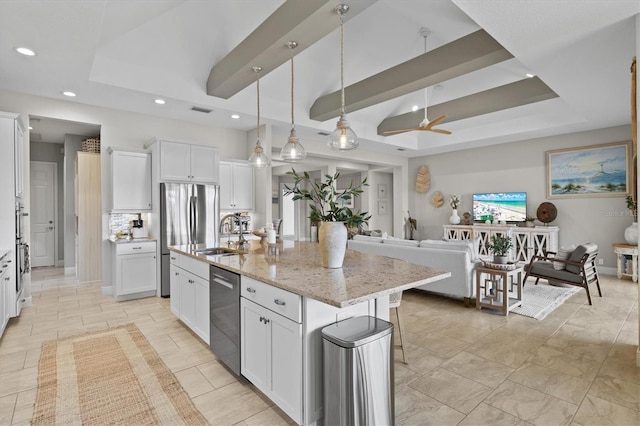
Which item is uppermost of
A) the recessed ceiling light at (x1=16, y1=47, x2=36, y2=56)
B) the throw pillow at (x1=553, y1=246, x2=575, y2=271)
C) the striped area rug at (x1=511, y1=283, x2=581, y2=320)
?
the recessed ceiling light at (x1=16, y1=47, x2=36, y2=56)

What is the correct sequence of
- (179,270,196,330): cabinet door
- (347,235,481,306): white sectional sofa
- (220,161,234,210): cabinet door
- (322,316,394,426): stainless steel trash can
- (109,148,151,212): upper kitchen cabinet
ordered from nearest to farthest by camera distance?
(322,316,394,426): stainless steel trash can, (179,270,196,330): cabinet door, (347,235,481,306): white sectional sofa, (109,148,151,212): upper kitchen cabinet, (220,161,234,210): cabinet door

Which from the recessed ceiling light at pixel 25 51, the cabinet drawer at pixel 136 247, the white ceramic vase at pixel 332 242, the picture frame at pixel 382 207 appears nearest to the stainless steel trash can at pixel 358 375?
the white ceramic vase at pixel 332 242

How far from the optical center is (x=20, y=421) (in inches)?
80.6

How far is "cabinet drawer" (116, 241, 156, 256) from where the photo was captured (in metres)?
4.71

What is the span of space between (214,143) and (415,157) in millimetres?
5960

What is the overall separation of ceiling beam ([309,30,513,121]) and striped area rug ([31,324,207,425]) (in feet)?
14.7

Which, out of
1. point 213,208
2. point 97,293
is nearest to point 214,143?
point 213,208

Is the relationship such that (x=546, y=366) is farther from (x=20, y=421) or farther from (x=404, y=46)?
(x=404, y=46)

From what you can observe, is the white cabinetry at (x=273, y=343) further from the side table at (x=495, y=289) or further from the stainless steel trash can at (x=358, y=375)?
the side table at (x=495, y=289)

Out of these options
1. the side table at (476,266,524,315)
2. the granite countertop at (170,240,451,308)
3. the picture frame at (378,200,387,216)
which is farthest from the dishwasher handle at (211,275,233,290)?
the picture frame at (378,200,387,216)

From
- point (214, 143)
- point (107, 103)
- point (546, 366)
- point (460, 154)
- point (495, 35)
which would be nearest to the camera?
point (546, 366)

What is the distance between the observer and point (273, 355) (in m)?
1.98

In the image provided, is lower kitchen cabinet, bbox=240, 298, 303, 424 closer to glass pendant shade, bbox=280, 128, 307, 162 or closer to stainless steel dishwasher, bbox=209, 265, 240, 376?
stainless steel dishwasher, bbox=209, 265, 240, 376

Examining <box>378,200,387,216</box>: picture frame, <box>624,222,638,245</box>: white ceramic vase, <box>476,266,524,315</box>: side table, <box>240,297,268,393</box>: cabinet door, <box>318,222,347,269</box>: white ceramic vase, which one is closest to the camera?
<box>240,297,268,393</box>: cabinet door
